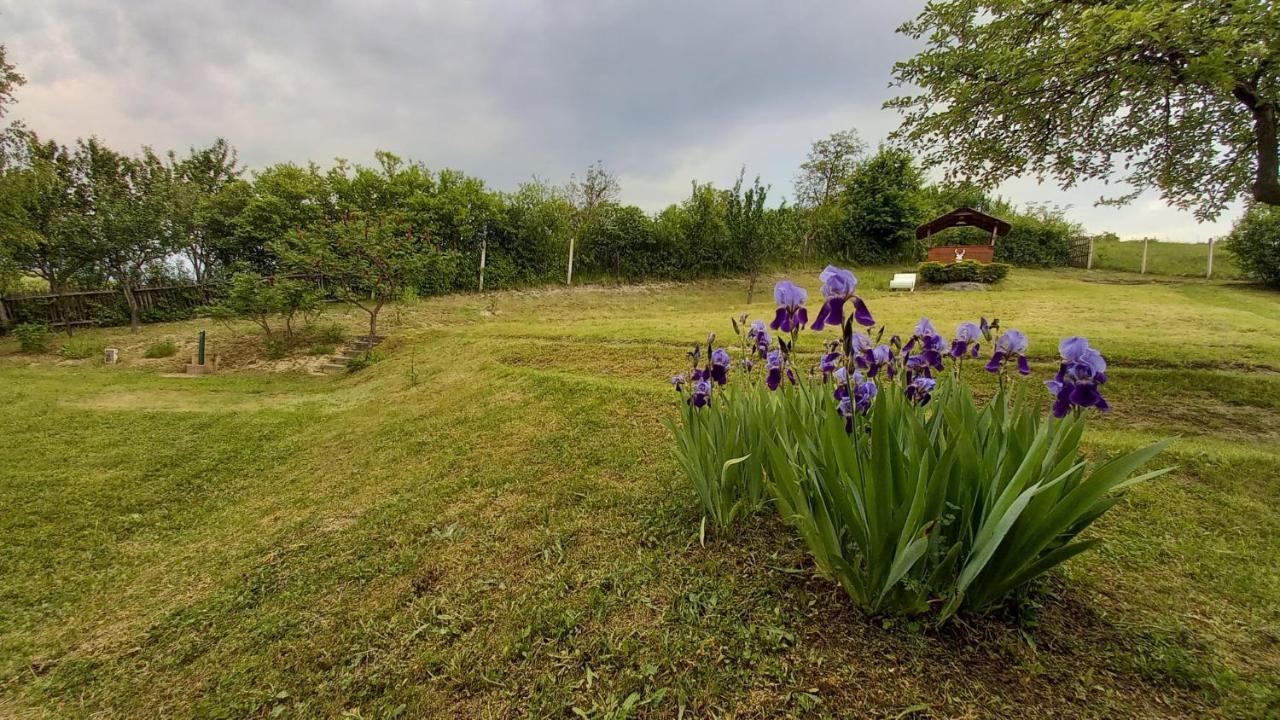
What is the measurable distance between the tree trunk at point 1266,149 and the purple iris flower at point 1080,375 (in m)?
5.80

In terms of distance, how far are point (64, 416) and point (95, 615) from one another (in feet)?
18.9

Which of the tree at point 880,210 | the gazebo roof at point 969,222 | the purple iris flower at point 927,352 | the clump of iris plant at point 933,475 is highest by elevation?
the tree at point 880,210

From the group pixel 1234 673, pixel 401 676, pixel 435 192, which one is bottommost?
pixel 401 676

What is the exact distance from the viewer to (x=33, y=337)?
11.1 meters

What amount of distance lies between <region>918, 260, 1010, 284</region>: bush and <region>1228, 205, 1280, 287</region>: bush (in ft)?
21.9

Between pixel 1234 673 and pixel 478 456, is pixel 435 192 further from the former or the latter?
pixel 1234 673

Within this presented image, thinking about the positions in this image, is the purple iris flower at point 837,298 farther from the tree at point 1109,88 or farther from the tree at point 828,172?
the tree at point 828,172

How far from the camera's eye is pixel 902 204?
24.6m

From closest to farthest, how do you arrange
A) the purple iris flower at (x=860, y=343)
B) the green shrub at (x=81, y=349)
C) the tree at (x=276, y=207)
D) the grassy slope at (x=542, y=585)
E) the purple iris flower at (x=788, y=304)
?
the grassy slope at (x=542, y=585)
the purple iris flower at (x=788, y=304)
the purple iris flower at (x=860, y=343)
the green shrub at (x=81, y=349)
the tree at (x=276, y=207)

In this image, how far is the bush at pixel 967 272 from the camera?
651 inches

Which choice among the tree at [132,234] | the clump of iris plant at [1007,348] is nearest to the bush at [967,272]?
the clump of iris plant at [1007,348]

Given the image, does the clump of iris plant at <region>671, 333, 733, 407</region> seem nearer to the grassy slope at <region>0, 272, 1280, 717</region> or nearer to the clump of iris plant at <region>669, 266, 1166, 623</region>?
the clump of iris plant at <region>669, 266, 1166, 623</region>

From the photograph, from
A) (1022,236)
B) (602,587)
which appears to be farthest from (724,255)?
(602,587)

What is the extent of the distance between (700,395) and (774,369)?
45 cm
